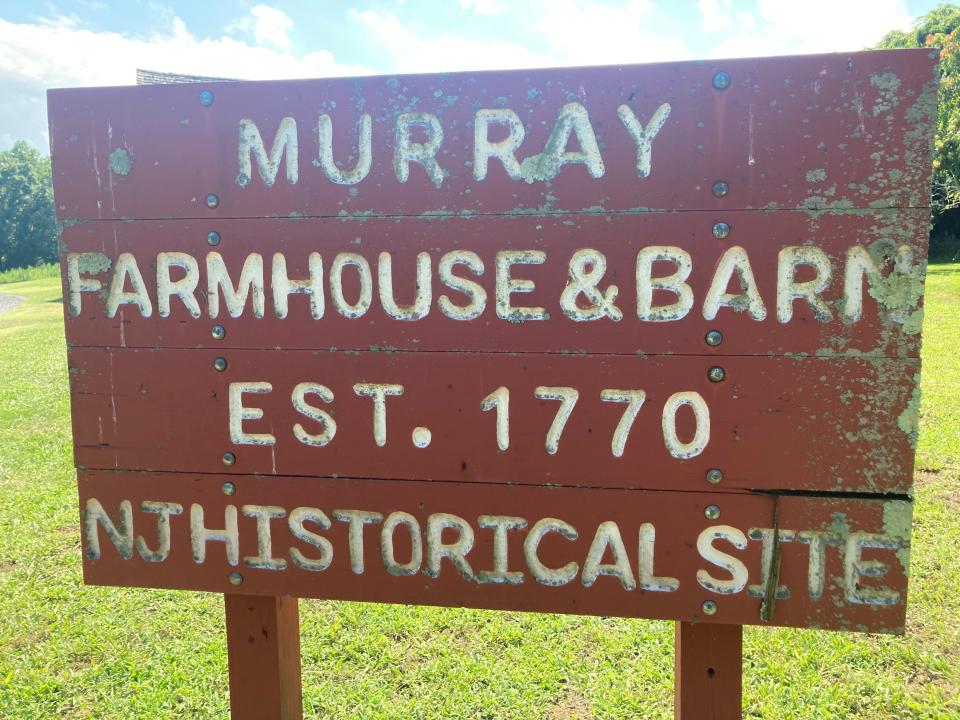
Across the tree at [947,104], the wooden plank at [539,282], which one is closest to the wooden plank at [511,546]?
the wooden plank at [539,282]

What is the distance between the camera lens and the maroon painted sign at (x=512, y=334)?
58.4 inches

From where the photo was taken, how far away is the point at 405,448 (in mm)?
1681

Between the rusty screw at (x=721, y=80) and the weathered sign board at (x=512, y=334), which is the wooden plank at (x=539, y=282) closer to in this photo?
the weathered sign board at (x=512, y=334)

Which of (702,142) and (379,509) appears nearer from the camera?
(702,142)

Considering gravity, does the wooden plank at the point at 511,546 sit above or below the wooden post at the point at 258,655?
above

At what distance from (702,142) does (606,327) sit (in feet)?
1.36

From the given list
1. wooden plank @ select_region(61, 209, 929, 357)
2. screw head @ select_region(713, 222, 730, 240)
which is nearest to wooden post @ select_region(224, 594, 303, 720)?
wooden plank @ select_region(61, 209, 929, 357)

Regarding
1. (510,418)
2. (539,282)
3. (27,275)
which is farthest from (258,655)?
(27,275)

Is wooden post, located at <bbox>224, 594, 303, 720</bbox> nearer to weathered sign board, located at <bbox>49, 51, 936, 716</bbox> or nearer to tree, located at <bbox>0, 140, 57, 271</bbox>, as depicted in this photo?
weathered sign board, located at <bbox>49, 51, 936, 716</bbox>

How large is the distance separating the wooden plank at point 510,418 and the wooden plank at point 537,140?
1.09ft

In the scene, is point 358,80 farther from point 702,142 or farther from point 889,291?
point 889,291

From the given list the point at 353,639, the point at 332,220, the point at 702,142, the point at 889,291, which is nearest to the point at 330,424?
the point at 332,220

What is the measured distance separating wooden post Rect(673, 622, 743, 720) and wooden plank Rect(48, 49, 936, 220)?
0.97m

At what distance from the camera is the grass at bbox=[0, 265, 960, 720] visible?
2838 millimetres
